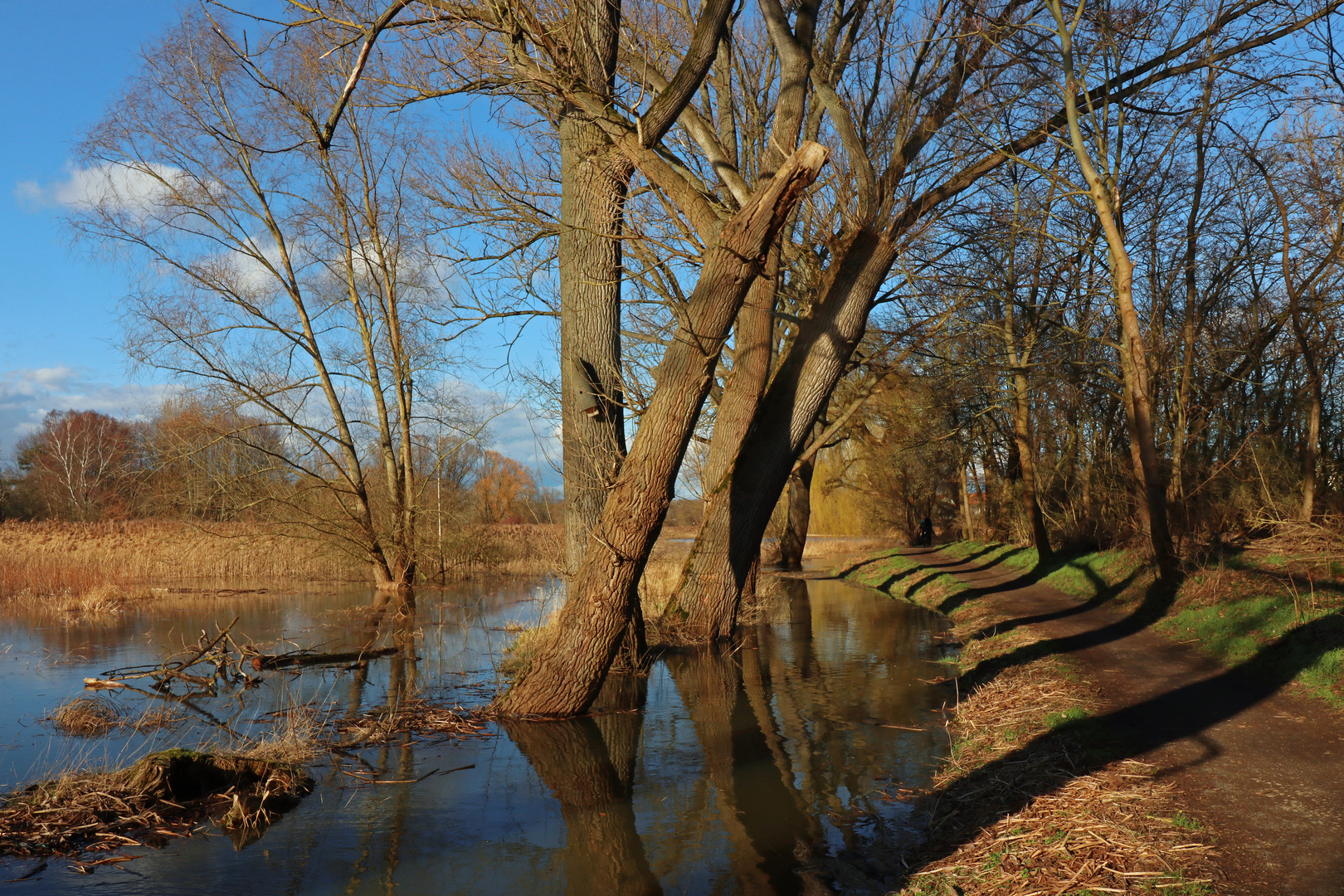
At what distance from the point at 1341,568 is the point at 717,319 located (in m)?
8.66

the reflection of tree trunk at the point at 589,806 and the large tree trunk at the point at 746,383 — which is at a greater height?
the large tree trunk at the point at 746,383

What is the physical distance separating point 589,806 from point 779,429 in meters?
6.57

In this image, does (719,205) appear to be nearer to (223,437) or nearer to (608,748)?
(608,748)

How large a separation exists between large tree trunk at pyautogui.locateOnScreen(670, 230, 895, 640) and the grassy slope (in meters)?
5.16

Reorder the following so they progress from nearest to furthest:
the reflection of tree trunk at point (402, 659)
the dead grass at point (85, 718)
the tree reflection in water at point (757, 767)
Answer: the tree reflection in water at point (757, 767), the dead grass at point (85, 718), the reflection of tree trunk at point (402, 659)

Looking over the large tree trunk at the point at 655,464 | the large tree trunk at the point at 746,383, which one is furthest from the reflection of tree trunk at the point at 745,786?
the large tree trunk at the point at 746,383

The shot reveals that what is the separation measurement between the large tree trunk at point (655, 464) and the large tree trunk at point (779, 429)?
3.90 m

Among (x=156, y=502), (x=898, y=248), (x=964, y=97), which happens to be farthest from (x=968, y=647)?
(x=156, y=502)

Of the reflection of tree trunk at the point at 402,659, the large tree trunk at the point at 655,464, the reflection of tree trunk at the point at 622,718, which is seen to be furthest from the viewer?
the reflection of tree trunk at the point at 402,659

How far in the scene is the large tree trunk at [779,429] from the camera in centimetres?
1138

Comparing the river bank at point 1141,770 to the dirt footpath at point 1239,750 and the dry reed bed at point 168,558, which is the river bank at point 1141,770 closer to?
the dirt footpath at point 1239,750

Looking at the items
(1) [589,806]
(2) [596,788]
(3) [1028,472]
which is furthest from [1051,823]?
(3) [1028,472]

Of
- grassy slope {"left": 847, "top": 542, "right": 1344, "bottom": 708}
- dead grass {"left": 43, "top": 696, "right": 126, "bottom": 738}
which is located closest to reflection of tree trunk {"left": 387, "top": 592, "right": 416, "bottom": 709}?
dead grass {"left": 43, "top": 696, "right": 126, "bottom": 738}

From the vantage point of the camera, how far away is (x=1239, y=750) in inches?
227
